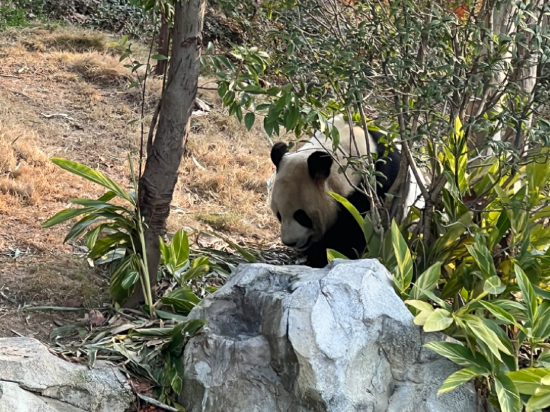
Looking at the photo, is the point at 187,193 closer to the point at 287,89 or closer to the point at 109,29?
the point at 287,89

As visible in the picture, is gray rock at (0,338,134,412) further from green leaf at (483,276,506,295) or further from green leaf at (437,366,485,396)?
green leaf at (483,276,506,295)

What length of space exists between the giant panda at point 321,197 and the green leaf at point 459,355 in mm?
1729

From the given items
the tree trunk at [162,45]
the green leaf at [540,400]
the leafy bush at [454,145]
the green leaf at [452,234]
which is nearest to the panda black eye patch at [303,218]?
the leafy bush at [454,145]

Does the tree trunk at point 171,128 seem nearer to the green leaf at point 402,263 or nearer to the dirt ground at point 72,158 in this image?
the dirt ground at point 72,158

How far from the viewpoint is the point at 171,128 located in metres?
3.71

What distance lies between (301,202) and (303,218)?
12 cm

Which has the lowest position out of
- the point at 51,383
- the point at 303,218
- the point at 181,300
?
the point at 51,383

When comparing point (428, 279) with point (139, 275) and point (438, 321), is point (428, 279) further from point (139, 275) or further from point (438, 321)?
point (139, 275)

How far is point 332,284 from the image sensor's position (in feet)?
10.2

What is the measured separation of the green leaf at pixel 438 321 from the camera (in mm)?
2912

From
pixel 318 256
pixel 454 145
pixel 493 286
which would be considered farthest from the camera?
pixel 318 256

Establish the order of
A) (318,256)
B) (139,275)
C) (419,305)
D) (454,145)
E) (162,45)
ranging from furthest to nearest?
(162,45) → (318,256) → (139,275) → (454,145) → (419,305)

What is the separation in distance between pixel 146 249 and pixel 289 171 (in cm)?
142

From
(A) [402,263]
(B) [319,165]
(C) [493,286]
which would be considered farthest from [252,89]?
(C) [493,286]
